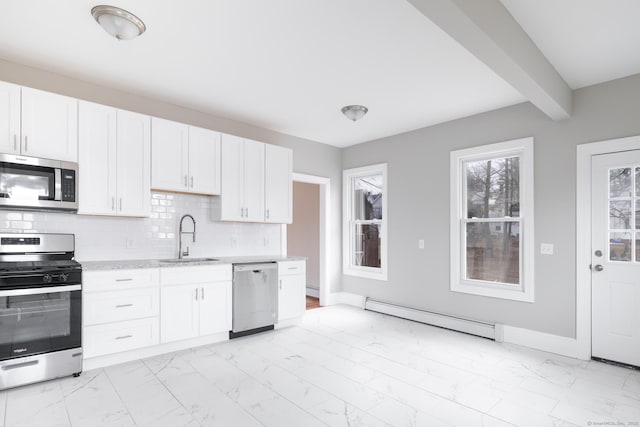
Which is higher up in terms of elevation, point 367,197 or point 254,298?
point 367,197

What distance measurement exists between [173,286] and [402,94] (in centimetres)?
309

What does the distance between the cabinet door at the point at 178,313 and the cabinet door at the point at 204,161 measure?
112cm

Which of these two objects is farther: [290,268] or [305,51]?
[290,268]

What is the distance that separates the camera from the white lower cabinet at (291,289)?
4438mm

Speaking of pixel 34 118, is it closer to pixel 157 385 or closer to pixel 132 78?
pixel 132 78

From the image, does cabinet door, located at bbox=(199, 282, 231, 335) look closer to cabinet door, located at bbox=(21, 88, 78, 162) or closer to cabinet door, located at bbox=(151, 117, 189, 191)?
cabinet door, located at bbox=(151, 117, 189, 191)

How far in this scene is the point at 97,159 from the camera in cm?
334

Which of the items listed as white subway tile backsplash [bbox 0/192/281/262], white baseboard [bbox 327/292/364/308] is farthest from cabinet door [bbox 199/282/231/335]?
white baseboard [bbox 327/292/364/308]

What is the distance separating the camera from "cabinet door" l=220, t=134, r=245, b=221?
4238 mm

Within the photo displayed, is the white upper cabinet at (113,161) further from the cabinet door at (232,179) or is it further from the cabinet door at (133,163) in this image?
the cabinet door at (232,179)

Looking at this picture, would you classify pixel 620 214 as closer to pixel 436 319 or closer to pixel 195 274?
pixel 436 319

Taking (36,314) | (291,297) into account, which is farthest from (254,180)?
(36,314)

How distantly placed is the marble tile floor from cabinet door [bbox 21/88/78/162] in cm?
193

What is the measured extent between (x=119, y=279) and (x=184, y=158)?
1.44 meters
